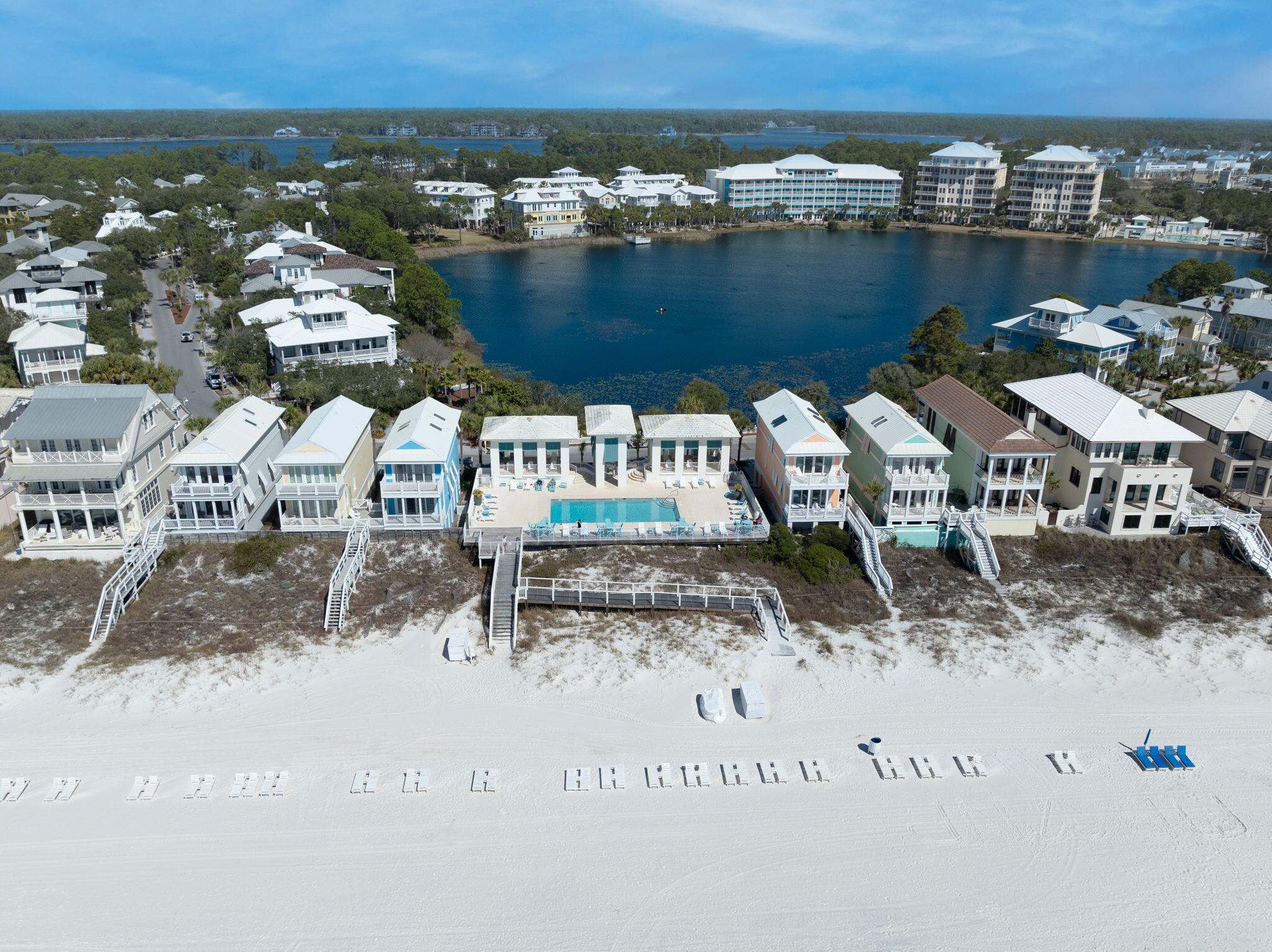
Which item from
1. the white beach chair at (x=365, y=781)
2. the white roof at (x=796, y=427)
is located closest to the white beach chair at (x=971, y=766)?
the white roof at (x=796, y=427)

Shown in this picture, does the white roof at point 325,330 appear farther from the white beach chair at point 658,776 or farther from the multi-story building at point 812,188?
the multi-story building at point 812,188

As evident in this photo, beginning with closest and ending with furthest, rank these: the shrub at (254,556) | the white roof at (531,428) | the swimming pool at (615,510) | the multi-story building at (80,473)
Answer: the shrub at (254,556) < the multi-story building at (80,473) < the swimming pool at (615,510) < the white roof at (531,428)

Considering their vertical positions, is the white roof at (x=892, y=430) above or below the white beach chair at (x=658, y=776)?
above

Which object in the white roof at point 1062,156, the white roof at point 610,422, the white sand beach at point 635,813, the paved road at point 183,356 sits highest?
the white roof at point 1062,156

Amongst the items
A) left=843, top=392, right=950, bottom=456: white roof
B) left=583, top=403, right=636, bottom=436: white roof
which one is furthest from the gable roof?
left=583, top=403, right=636, bottom=436: white roof

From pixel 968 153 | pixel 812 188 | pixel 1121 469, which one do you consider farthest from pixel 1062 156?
pixel 1121 469

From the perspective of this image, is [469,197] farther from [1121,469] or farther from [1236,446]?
[1236,446]
